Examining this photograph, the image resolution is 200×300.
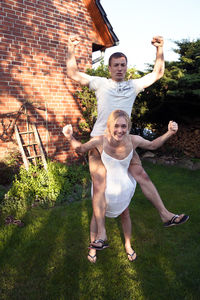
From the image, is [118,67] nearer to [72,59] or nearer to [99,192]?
[72,59]

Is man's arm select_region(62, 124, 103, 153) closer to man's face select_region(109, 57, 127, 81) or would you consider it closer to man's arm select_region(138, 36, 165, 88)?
man's face select_region(109, 57, 127, 81)

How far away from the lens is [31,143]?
5.95 m

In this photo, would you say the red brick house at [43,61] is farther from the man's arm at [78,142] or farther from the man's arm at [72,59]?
the man's arm at [78,142]

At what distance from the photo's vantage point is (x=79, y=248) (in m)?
3.23

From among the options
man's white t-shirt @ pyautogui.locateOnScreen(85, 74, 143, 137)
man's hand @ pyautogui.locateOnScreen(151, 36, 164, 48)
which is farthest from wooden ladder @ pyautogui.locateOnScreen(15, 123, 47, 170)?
man's hand @ pyautogui.locateOnScreen(151, 36, 164, 48)

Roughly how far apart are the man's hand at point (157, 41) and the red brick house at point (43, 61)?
145 inches

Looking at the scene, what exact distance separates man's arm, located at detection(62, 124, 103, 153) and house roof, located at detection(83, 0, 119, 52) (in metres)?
5.79

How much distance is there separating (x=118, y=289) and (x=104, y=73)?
5.54 metres

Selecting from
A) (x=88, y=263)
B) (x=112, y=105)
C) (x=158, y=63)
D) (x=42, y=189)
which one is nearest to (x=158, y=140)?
(x=112, y=105)

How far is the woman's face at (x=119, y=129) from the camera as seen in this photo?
2325 mm

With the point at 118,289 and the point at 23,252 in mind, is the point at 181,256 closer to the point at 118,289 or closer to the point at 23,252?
the point at 118,289

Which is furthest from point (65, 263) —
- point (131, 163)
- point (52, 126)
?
point (52, 126)

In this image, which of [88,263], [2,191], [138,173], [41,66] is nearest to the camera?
[138,173]

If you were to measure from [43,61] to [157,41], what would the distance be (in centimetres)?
412
